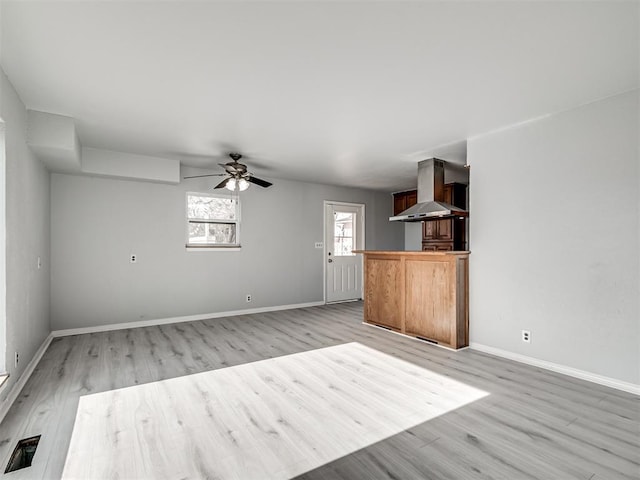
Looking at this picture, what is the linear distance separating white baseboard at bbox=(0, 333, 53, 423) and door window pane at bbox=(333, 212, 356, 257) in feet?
15.8

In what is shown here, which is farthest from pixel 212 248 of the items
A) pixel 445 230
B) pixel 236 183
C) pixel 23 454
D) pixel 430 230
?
pixel 445 230

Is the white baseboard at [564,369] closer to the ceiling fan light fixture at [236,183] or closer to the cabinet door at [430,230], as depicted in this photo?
the cabinet door at [430,230]

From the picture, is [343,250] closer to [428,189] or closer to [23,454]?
[428,189]

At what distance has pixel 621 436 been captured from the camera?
80.2 inches

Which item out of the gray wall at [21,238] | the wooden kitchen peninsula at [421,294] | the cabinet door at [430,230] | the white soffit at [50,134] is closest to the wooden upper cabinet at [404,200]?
the cabinet door at [430,230]

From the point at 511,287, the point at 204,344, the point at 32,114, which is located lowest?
the point at 204,344

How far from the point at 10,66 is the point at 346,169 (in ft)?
13.4

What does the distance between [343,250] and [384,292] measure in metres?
2.46

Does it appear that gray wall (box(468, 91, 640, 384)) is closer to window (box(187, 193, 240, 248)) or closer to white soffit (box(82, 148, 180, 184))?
window (box(187, 193, 240, 248))

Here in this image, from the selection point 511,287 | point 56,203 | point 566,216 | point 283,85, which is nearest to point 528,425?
point 511,287

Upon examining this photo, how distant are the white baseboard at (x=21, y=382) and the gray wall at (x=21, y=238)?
0.06 m

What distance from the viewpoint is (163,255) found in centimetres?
506

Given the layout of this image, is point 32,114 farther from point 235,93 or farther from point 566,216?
point 566,216

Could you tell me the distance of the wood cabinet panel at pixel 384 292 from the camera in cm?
448
